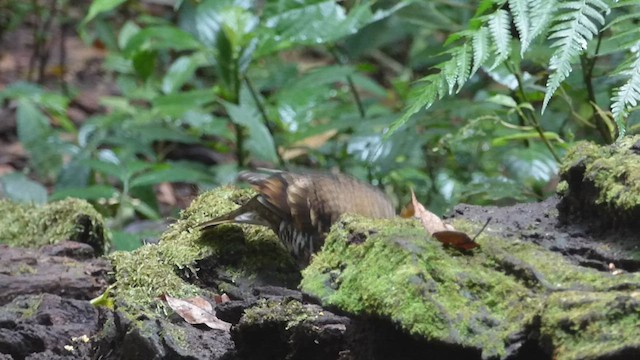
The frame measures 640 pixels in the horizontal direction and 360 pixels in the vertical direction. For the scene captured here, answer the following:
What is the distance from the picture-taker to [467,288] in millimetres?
1644

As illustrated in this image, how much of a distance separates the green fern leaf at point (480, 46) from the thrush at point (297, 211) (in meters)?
0.53

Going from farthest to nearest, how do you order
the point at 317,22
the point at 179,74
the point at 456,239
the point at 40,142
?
the point at 179,74, the point at 40,142, the point at 317,22, the point at 456,239

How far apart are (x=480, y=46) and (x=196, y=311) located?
2.88 feet

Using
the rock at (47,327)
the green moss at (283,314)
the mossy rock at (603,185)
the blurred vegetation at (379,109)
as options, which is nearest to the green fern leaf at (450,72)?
the blurred vegetation at (379,109)

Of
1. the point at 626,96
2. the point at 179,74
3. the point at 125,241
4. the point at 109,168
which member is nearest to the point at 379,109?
the point at 179,74

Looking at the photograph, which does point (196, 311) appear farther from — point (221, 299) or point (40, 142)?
point (40, 142)

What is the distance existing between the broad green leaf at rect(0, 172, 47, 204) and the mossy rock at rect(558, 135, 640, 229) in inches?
96.7

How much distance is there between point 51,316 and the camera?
7.43ft

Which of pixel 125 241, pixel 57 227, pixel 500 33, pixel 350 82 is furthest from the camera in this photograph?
pixel 350 82

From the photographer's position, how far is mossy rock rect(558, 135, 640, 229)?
1739mm

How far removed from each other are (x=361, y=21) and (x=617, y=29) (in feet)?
3.59

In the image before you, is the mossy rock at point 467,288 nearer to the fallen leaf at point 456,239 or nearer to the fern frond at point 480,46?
the fallen leaf at point 456,239

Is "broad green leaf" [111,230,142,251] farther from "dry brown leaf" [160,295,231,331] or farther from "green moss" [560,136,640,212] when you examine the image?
"green moss" [560,136,640,212]

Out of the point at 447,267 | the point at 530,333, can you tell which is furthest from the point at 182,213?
the point at 530,333
